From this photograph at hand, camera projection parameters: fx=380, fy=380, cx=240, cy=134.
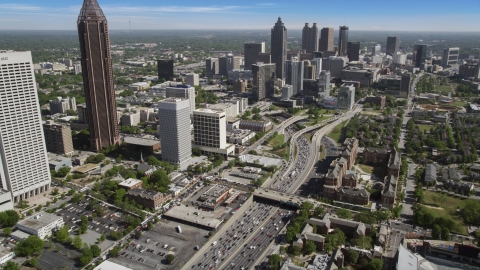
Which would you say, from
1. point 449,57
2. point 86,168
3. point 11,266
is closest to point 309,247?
point 11,266

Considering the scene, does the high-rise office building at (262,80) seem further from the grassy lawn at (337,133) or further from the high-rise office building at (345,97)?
the grassy lawn at (337,133)

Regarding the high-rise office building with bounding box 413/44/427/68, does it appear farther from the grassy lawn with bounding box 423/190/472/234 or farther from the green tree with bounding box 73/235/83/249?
the green tree with bounding box 73/235/83/249

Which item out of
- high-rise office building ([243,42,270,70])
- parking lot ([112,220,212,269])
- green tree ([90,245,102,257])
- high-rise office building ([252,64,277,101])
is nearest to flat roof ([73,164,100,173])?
parking lot ([112,220,212,269])

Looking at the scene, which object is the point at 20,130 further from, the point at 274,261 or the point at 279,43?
the point at 279,43

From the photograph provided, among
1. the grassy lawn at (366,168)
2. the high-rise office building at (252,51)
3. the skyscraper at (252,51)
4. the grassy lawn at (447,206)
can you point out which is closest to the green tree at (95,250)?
the grassy lawn at (447,206)

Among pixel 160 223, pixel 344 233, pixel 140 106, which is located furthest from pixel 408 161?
pixel 140 106

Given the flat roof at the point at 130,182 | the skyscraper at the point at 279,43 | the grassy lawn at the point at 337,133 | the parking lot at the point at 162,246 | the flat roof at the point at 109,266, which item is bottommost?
the parking lot at the point at 162,246

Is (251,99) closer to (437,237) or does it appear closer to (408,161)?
(408,161)
